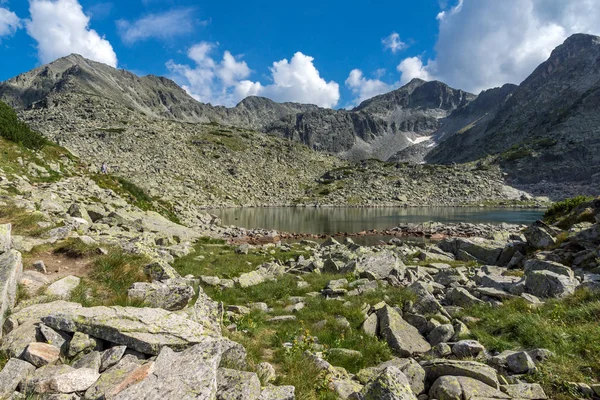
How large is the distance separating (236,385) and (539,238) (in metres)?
22.7

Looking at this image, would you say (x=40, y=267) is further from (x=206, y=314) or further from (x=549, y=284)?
(x=549, y=284)

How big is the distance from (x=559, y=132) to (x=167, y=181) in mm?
229854

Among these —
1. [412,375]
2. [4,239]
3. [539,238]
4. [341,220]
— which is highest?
[4,239]

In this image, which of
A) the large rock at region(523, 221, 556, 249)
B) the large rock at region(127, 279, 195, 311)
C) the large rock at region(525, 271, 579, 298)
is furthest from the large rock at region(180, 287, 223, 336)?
the large rock at region(523, 221, 556, 249)

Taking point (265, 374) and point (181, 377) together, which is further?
point (265, 374)

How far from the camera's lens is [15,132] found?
31516 millimetres

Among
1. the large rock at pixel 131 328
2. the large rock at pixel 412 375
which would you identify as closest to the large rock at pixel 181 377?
the large rock at pixel 131 328

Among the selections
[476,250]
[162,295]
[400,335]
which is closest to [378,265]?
[400,335]

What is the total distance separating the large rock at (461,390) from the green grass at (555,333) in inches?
44.3

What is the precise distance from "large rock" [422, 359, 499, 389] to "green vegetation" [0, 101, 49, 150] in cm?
4077

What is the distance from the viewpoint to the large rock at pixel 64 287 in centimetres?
770

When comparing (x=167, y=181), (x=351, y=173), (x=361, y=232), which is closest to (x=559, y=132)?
(x=351, y=173)

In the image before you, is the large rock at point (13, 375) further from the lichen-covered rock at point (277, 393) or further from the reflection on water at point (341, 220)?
the reflection on water at point (341, 220)

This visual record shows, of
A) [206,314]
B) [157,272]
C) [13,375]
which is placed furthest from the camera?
[157,272]
